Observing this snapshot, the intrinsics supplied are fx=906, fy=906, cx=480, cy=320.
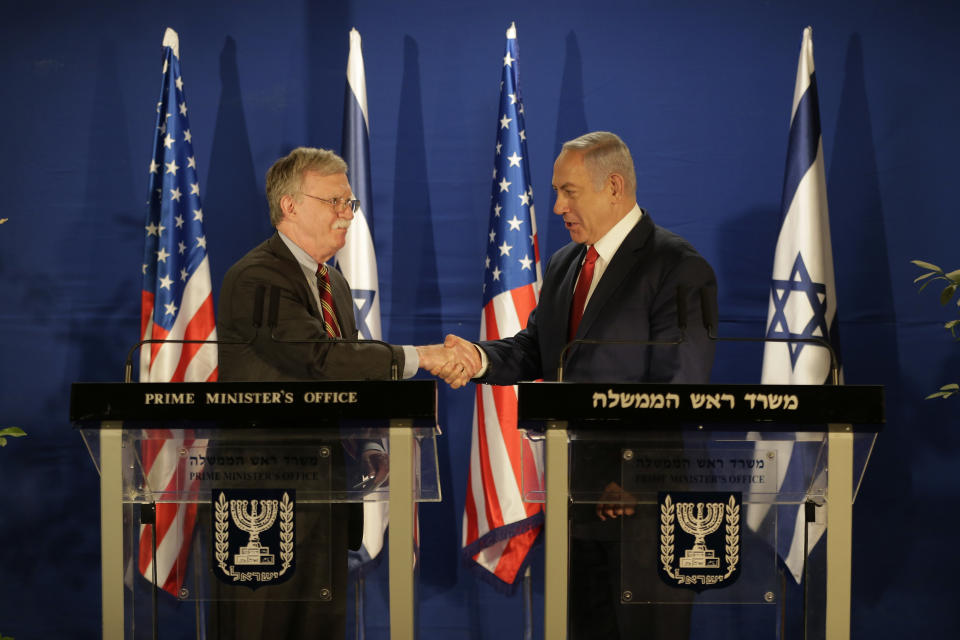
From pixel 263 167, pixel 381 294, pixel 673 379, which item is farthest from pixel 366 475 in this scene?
pixel 263 167

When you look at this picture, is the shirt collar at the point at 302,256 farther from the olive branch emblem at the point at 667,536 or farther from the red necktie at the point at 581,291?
the olive branch emblem at the point at 667,536

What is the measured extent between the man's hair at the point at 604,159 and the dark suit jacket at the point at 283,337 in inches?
34.7

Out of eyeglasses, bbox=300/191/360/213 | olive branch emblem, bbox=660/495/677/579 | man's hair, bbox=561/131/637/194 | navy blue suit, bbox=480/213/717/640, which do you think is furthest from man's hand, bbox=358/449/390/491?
man's hair, bbox=561/131/637/194

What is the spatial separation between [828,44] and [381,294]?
2.39 m

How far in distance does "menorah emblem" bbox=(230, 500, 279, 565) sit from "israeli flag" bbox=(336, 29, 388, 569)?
205 cm

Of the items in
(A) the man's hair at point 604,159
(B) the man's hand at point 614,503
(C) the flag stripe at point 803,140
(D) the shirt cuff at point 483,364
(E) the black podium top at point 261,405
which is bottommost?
(B) the man's hand at point 614,503

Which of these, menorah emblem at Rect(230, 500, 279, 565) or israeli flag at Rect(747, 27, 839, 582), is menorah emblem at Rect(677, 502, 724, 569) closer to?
menorah emblem at Rect(230, 500, 279, 565)

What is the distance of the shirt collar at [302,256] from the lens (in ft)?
9.40

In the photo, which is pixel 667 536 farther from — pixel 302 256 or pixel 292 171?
pixel 292 171

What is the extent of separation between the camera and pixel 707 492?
1745 millimetres

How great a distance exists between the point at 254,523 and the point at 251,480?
83 mm

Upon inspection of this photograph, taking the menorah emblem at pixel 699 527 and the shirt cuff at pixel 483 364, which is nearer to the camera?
the menorah emblem at pixel 699 527

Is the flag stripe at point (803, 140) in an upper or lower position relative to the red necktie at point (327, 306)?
upper

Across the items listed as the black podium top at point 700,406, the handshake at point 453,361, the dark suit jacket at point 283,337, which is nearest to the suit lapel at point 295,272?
the dark suit jacket at point 283,337
